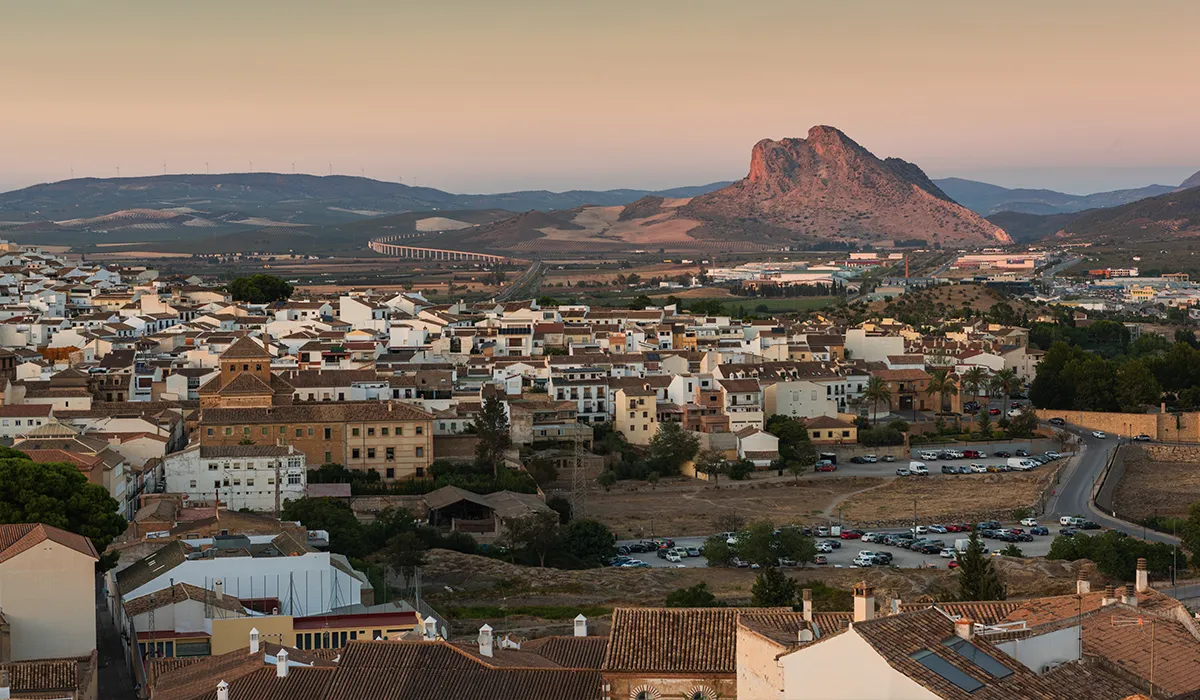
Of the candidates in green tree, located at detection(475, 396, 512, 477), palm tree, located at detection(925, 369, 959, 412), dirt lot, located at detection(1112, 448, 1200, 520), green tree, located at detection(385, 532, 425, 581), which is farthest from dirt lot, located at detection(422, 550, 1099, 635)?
palm tree, located at detection(925, 369, 959, 412)

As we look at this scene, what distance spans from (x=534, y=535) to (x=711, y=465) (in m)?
9.93

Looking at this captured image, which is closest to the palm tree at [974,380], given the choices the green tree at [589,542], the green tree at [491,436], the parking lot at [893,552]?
the parking lot at [893,552]

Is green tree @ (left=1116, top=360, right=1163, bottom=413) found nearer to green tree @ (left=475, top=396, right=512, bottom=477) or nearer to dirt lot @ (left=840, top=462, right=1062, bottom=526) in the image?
dirt lot @ (left=840, top=462, right=1062, bottom=526)

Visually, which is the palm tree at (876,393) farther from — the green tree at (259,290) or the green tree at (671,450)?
the green tree at (259,290)

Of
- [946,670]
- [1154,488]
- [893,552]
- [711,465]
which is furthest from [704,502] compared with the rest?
[946,670]

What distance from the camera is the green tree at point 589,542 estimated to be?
33438 mm

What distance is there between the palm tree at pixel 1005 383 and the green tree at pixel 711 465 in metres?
12.5

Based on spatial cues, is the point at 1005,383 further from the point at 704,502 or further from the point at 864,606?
the point at 864,606

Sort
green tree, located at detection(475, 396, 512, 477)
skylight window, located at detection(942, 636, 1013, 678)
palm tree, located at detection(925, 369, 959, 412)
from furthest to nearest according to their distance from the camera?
palm tree, located at detection(925, 369, 959, 412) < green tree, located at detection(475, 396, 512, 477) < skylight window, located at detection(942, 636, 1013, 678)

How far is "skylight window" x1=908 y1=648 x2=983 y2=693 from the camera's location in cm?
1033

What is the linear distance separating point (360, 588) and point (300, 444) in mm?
13492

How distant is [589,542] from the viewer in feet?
110

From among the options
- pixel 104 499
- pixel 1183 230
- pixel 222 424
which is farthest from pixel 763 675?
pixel 1183 230

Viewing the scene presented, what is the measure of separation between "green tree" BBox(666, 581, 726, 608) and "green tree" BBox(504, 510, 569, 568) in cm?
578
